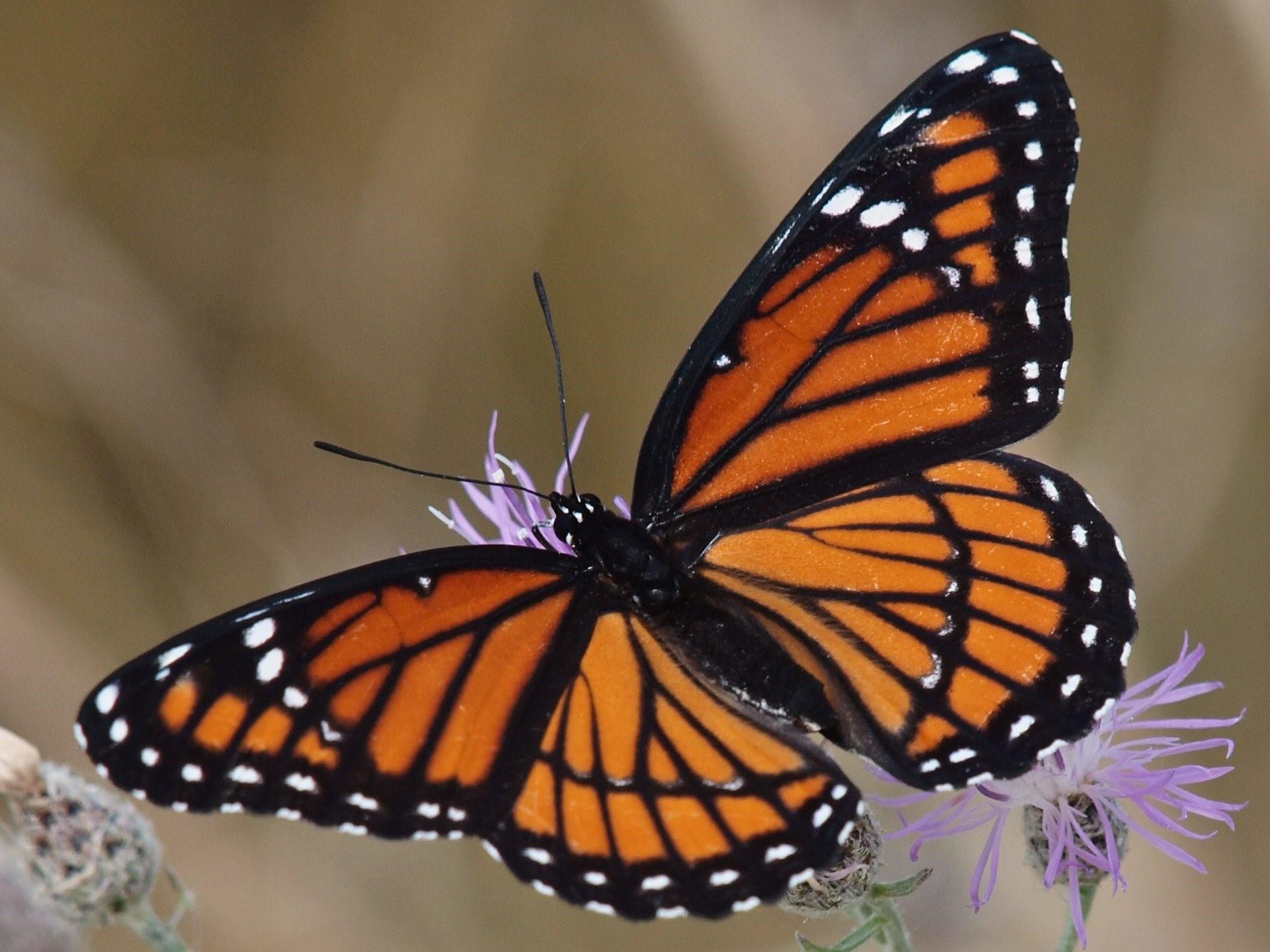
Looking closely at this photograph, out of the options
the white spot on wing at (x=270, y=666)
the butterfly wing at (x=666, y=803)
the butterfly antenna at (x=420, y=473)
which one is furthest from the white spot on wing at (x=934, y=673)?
the white spot on wing at (x=270, y=666)

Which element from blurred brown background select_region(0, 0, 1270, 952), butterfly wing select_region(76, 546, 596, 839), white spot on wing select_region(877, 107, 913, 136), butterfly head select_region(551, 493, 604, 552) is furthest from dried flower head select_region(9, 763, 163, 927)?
blurred brown background select_region(0, 0, 1270, 952)

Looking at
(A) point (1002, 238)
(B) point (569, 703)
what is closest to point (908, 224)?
(A) point (1002, 238)

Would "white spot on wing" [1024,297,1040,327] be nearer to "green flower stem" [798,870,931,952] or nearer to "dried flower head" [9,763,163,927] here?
"green flower stem" [798,870,931,952]

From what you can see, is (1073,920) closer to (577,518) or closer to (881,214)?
(577,518)

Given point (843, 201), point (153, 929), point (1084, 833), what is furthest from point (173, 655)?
point (1084, 833)

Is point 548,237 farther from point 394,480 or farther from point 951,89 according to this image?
point 951,89

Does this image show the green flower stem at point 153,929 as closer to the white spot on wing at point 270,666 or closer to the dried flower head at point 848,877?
the white spot on wing at point 270,666
